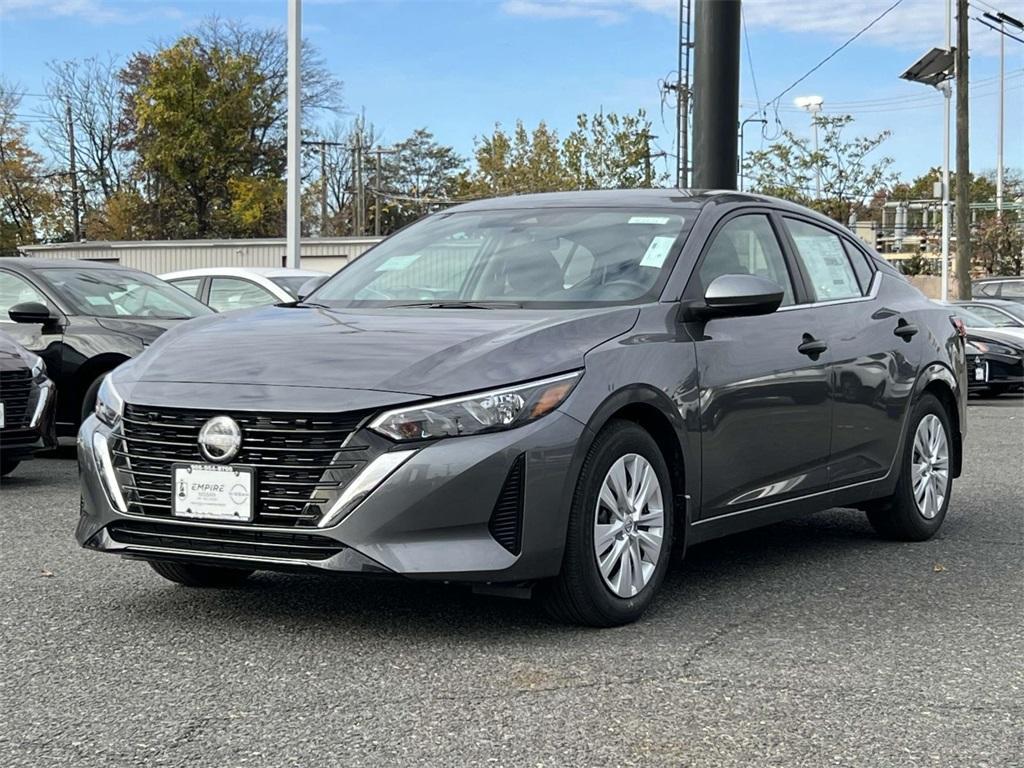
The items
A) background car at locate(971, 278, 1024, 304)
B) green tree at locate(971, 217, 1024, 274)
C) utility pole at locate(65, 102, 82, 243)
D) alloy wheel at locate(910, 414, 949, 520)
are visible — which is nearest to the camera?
alloy wheel at locate(910, 414, 949, 520)

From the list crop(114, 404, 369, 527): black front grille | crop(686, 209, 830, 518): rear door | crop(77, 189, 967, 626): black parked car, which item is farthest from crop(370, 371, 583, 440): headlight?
crop(686, 209, 830, 518): rear door

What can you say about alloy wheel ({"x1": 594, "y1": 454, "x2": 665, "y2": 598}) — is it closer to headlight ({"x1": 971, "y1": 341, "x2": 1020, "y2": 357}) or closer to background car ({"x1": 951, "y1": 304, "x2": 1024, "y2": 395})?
background car ({"x1": 951, "y1": 304, "x2": 1024, "y2": 395})

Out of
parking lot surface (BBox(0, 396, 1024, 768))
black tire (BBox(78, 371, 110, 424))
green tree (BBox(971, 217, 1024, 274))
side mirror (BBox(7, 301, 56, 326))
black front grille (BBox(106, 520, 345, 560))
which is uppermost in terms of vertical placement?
green tree (BBox(971, 217, 1024, 274))

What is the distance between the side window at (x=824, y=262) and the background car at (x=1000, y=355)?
12494mm

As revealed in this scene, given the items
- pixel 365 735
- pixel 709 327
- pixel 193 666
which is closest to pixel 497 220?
pixel 709 327

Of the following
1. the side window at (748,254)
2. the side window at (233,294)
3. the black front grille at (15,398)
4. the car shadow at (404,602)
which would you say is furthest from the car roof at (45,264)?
the side window at (748,254)

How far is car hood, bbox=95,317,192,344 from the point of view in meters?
9.88

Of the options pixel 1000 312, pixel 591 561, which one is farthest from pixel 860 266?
pixel 1000 312

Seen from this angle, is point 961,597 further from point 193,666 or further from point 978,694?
point 193,666

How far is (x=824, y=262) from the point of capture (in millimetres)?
6449

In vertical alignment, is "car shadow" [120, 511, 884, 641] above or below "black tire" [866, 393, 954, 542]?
below

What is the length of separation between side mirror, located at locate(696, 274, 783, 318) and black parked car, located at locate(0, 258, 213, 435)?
5.63 meters

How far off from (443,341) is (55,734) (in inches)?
68.7

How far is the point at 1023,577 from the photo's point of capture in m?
5.89
